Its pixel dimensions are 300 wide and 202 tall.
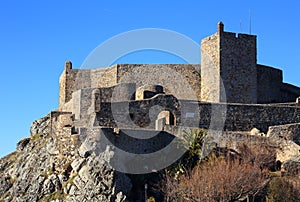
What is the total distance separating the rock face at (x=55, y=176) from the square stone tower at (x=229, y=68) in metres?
13.6

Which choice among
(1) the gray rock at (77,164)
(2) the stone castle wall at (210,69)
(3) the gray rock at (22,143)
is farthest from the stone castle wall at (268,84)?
(1) the gray rock at (77,164)

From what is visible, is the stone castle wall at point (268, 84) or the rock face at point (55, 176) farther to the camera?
the stone castle wall at point (268, 84)

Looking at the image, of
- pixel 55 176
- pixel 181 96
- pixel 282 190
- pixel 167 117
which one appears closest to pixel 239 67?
pixel 181 96

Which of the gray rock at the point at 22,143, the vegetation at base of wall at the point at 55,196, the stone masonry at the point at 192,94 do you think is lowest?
the vegetation at base of wall at the point at 55,196

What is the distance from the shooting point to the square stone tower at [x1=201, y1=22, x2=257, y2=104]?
57.3 metres

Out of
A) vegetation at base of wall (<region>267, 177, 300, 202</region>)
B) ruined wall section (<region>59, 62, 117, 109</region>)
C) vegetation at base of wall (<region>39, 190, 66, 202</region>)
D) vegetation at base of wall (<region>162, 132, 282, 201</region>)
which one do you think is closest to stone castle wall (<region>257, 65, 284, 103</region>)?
ruined wall section (<region>59, 62, 117, 109</region>)

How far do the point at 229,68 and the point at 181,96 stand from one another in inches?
189

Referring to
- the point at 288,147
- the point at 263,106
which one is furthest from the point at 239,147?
the point at 263,106

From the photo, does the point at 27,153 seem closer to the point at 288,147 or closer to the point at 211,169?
the point at 211,169

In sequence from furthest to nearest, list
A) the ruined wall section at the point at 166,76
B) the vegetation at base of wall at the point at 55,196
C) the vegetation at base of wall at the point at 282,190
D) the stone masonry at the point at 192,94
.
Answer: the ruined wall section at the point at 166,76
the stone masonry at the point at 192,94
the vegetation at base of wall at the point at 55,196
the vegetation at base of wall at the point at 282,190

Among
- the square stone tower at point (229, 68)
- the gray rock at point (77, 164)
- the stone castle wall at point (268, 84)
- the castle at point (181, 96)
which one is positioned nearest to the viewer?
the gray rock at point (77, 164)

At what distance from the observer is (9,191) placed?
169 ft

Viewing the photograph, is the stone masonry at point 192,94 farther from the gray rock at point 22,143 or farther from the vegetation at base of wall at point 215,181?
the vegetation at base of wall at point 215,181

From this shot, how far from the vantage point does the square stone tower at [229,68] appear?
188 ft
